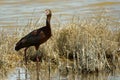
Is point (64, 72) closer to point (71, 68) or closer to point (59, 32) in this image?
point (71, 68)

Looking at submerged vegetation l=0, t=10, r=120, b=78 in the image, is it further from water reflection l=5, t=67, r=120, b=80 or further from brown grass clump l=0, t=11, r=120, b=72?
water reflection l=5, t=67, r=120, b=80

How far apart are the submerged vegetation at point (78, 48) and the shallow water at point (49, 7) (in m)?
5.15

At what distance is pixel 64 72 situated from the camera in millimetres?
12422

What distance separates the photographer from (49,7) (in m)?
22.8

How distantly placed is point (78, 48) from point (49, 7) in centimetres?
1001

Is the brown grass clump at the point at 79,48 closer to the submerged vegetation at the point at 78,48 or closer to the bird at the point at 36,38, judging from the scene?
the submerged vegetation at the point at 78,48

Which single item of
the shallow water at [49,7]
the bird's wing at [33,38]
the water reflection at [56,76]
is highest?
the bird's wing at [33,38]

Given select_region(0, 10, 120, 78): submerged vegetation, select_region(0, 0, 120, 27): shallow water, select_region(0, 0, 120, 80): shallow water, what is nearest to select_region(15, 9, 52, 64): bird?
select_region(0, 10, 120, 78): submerged vegetation

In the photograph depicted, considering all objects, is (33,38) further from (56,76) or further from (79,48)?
(56,76)

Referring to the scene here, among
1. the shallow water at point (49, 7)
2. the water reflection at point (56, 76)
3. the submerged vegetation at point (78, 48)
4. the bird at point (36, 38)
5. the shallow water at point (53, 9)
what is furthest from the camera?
the shallow water at point (49, 7)

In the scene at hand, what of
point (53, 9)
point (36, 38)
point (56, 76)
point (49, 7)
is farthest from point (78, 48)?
point (49, 7)

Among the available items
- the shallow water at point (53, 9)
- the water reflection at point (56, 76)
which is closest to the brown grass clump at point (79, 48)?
the water reflection at point (56, 76)

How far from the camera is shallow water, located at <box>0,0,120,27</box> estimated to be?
794 inches

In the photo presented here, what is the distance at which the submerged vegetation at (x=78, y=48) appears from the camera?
496 inches
